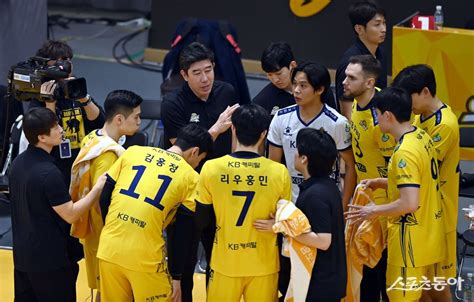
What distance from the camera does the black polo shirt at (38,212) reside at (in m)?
5.78

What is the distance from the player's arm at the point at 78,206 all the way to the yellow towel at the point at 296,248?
1.20m

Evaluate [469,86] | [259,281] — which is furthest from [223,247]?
[469,86]

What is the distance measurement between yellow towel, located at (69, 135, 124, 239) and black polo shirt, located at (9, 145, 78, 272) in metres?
0.13

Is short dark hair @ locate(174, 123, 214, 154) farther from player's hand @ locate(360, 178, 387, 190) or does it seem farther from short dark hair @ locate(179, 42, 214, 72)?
player's hand @ locate(360, 178, 387, 190)

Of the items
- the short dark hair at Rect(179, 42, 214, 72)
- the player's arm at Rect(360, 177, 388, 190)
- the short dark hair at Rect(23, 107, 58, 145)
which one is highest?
the short dark hair at Rect(179, 42, 214, 72)

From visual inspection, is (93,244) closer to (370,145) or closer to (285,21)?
(370,145)

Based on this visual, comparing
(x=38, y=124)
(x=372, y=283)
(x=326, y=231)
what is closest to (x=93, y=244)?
(x=38, y=124)

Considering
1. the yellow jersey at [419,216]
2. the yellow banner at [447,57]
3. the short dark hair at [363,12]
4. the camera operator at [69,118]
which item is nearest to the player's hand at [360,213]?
the yellow jersey at [419,216]

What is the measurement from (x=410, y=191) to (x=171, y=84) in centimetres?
503

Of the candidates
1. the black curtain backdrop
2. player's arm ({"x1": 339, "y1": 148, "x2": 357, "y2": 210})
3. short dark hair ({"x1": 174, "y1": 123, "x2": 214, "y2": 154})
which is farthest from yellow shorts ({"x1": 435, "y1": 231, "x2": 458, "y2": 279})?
the black curtain backdrop

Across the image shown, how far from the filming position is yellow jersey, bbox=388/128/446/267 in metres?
5.75

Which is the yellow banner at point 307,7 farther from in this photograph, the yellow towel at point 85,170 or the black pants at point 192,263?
the yellow towel at point 85,170

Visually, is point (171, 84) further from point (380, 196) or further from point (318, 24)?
point (380, 196)

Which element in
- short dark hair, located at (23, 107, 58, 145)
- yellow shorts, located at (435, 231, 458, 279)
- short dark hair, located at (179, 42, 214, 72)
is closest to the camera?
short dark hair, located at (23, 107, 58, 145)
